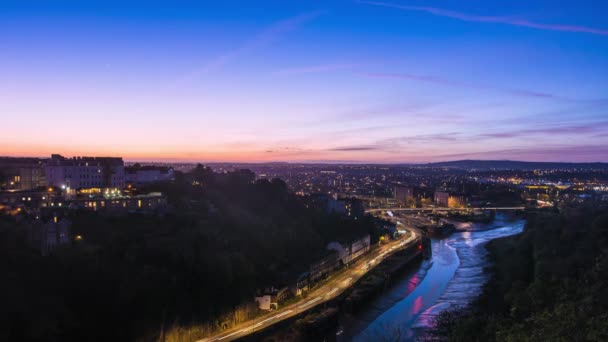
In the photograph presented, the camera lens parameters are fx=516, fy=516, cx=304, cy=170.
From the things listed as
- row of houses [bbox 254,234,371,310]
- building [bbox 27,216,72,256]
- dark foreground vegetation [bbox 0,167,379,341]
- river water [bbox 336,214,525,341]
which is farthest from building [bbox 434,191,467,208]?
building [bbox 27,216,72,256]

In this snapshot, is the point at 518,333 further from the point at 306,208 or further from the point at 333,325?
the point at 306,208

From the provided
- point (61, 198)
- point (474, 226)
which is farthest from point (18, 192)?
point (474, 226)

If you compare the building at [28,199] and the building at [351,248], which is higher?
the building at [28,199]

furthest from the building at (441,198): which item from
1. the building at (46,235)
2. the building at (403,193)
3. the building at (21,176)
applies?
the building at (46,235)

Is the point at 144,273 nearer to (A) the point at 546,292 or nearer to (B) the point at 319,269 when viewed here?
(B) the point at 319,269

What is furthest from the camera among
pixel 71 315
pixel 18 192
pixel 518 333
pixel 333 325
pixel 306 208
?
pixel 306 208

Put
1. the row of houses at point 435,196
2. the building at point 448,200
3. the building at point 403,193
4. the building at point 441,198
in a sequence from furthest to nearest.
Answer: the building at point 403,193, the building at point 441,198, the row of houses at point 435,196, the building at point 448,200

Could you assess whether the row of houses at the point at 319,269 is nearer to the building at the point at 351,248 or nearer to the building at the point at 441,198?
A: the building at the point at 351,248
